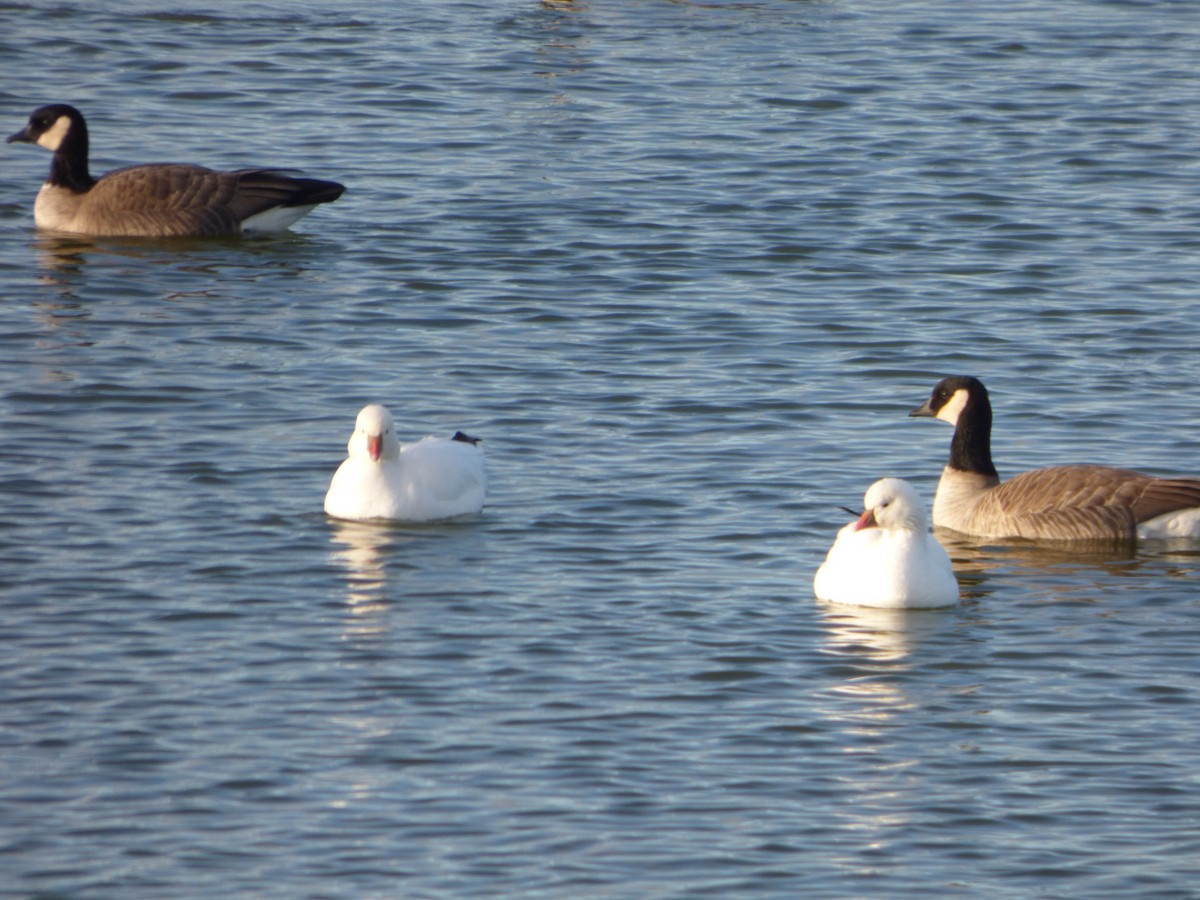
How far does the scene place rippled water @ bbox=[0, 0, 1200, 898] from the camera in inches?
366

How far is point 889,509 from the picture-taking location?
12320 millimetres

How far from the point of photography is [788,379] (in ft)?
55.0

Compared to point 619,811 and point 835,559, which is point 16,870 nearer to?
point 619,811

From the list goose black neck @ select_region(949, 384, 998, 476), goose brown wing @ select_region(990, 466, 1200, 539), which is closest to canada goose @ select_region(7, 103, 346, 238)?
goose black neck @ select_region(949, 384, 998, 476)

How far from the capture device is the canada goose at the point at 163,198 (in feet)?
67.6

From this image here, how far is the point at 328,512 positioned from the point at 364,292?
5752 mm

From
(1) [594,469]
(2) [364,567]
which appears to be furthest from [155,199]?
(2) [364,567]

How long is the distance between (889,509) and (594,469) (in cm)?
280

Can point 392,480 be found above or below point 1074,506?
above

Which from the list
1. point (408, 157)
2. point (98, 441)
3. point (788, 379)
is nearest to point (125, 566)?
point (98, 441)

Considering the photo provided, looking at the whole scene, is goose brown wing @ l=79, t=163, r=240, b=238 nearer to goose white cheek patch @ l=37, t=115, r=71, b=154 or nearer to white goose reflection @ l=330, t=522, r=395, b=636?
goose white cheek patch @ l=37, t=115, r=71, b=154

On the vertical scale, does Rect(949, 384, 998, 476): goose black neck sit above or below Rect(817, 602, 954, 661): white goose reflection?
above

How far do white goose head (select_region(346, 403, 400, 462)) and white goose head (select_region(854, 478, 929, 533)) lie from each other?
2973 millimetres

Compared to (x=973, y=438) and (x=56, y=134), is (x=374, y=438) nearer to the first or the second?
(x=973, y=438)
